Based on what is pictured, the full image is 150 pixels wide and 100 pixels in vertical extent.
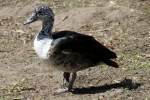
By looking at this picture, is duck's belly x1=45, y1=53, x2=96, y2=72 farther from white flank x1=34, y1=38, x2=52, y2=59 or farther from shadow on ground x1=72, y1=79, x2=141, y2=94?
shadow on ground x1=72, y1=79, x2=141, y2=94

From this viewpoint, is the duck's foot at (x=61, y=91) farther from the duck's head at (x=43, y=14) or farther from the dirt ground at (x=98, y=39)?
the duck's head at (x=43, y=14)

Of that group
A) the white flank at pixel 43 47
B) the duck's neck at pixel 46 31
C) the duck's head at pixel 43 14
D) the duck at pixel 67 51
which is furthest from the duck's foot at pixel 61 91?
the duck's head at pixel 43 14

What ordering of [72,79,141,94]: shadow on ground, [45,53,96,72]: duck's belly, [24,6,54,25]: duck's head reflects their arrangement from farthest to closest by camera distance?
[24,6,54,25]: duck's head, [72,79,141,94]: shadow on ground, [45,53,96,72]: duck's belly

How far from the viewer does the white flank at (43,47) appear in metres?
8.96

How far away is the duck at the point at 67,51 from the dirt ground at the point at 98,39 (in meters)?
0.39

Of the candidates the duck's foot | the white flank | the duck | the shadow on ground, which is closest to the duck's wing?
the duck

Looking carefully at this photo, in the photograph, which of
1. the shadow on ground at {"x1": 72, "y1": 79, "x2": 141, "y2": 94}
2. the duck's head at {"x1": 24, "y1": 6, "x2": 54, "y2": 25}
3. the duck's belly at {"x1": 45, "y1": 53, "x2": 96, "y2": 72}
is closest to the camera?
the duck's belly at {"x1": 45, "y1": 53, "x2": 96, "y2": 72}

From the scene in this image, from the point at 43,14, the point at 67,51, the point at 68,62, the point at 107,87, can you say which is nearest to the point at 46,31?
the point at 43,14

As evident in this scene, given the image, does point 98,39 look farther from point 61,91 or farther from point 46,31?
point 61,91

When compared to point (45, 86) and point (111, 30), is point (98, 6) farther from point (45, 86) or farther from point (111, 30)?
point (45, 86)

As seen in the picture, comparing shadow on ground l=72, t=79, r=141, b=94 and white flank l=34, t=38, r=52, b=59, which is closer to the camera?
white flank l=34, t=38, r=52, b=59

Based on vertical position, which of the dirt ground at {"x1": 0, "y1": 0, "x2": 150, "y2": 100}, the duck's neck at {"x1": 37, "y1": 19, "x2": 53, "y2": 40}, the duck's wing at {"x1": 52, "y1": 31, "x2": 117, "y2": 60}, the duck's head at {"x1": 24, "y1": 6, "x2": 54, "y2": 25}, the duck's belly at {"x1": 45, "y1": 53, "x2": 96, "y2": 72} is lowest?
the dirt ground at {"x1": 0, "y1": 0, "x2": 150, "y2": 100}

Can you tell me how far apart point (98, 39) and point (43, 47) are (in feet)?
10.4

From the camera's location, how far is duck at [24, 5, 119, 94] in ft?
29.4
